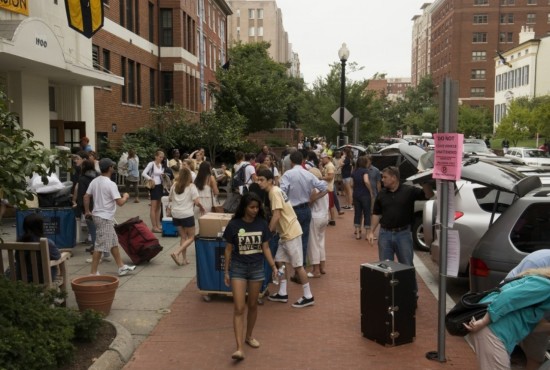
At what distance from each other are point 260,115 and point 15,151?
103 ft

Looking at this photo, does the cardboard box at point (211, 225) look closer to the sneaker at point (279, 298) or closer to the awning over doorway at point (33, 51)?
the sneaker at point (279, 298)

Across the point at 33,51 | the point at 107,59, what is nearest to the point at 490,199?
the point at 33,51

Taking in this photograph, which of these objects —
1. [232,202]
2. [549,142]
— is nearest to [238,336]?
[232,202]

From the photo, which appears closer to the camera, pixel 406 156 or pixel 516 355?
pixel 516 355

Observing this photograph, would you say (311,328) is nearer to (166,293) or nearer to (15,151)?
(166,293)

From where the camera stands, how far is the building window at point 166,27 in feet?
101

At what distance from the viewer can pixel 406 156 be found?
1680 centimetres

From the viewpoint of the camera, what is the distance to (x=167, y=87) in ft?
104

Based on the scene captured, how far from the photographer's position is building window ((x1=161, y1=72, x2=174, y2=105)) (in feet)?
103

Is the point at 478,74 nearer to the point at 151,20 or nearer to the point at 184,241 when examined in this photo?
the point at 151,20

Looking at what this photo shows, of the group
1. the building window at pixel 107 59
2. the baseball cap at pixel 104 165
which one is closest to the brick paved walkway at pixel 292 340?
the baseball cap at pixel 104 165

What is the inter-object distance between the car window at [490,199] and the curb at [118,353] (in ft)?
18.1

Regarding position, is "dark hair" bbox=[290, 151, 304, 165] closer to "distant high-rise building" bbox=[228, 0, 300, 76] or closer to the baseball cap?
the baseball cap

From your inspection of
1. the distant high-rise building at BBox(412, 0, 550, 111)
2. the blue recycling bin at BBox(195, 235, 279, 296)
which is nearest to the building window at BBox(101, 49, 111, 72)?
the blue recycling bin at BBox(195, 235, 279, 296)
